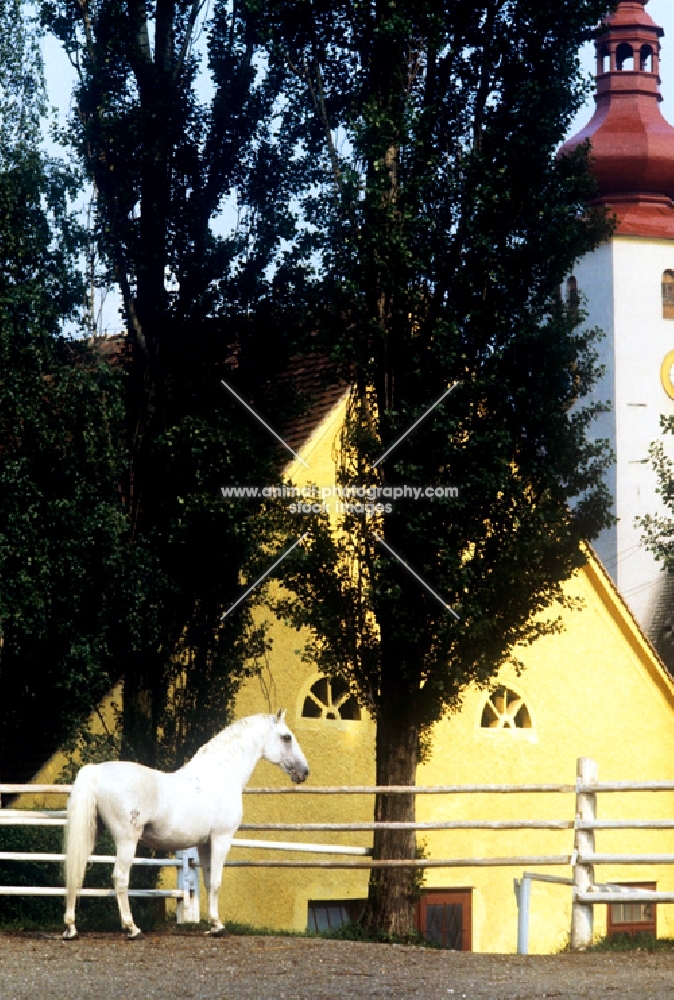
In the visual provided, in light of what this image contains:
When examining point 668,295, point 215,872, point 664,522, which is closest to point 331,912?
point 664,522

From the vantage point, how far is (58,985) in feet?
37.0

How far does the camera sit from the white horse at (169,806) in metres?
12.7

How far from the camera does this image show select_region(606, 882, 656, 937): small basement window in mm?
27125

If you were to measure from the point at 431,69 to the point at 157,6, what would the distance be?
164 inches

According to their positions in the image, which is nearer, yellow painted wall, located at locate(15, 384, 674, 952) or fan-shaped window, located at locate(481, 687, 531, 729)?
yellow painted wall, located at locate(15, 384, 674, 952)

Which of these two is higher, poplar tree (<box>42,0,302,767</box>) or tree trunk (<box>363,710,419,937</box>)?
poplar tree (<box>42,0,302,767</box>)

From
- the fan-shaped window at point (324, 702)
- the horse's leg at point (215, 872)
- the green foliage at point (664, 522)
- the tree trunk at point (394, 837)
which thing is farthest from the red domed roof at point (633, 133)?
the horse's leg at point (215, 872)

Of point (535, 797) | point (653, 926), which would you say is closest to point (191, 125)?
point (535, 797)

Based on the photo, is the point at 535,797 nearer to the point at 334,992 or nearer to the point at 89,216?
the point at 89,216

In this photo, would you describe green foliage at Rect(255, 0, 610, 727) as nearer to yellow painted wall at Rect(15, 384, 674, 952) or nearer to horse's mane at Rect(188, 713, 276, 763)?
yellow painted wall at Rect(15, 384, 674, 952)

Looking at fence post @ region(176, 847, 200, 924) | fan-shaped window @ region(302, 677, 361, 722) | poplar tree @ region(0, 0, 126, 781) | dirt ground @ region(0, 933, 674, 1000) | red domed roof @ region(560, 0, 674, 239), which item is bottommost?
dirt ground @ region(0, 933, 674, 1000)

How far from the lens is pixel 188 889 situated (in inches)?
658

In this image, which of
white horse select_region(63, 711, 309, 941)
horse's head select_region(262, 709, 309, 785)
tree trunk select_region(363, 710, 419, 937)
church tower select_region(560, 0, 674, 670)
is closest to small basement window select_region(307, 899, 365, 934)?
tree trunk select_region(363, 710, 419, 937)

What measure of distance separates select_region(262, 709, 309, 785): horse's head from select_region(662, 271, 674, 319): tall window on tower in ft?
134
